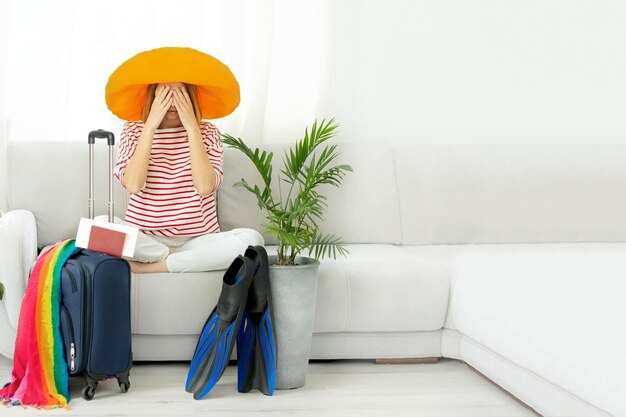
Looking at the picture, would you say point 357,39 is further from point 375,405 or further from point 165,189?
point 375,405

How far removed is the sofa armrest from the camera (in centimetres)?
244

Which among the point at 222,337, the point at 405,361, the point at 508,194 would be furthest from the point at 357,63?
the point at 222,337

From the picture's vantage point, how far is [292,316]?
7.92ft

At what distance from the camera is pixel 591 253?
304 centimetres

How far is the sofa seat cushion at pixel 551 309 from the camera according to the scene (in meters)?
1.75

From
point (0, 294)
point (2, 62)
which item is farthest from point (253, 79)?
point (0, 294)

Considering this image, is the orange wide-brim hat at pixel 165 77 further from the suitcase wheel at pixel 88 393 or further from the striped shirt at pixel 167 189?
the suitcase wheel at pixel 88 393

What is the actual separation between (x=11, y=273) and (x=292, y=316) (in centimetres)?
87

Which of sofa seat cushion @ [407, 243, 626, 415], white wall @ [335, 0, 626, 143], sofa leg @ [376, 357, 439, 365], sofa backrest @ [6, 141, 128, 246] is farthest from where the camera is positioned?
white wall @ [335, 0, 626, 143]

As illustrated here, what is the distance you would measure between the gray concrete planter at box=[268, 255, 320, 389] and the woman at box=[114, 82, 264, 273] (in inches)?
10.9

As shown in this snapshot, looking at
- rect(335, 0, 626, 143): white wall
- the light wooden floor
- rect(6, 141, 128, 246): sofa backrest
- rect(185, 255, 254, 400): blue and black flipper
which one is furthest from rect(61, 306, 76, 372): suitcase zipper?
rect(335, 0, 626, 143): white wall

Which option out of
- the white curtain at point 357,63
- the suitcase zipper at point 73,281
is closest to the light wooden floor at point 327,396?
the suitcase zipper at point 73,281

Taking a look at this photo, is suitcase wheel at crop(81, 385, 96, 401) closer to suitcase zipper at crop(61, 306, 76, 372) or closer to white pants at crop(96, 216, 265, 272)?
suitcase zipper at crop(61, 306, 76, 372)

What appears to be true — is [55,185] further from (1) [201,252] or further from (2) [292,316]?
(2) [292,316]
